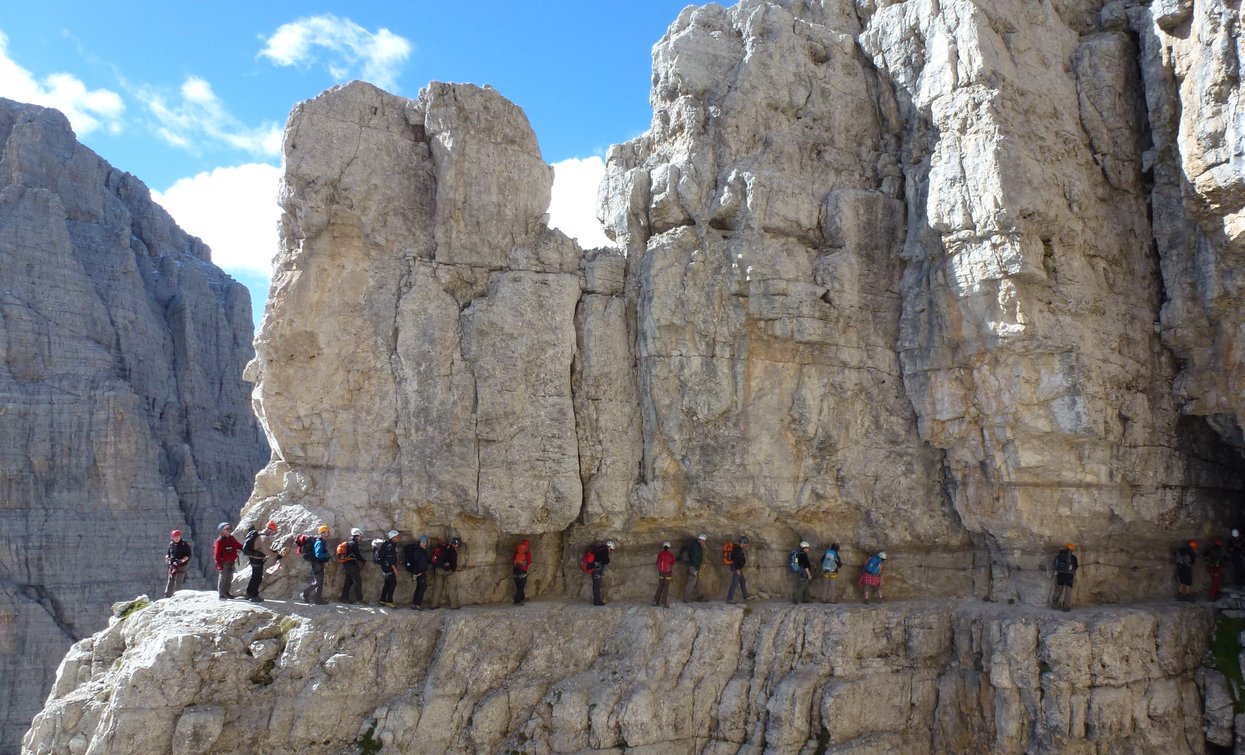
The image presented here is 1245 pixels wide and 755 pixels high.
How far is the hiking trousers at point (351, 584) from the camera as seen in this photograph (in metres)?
20.4

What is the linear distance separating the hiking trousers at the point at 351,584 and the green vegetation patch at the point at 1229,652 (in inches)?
825

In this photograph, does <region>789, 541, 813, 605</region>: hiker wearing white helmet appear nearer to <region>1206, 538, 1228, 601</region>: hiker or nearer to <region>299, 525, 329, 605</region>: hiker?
<region>1206, 538, 1228, 601</region>: hiker

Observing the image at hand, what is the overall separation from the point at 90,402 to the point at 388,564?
44.5 meters

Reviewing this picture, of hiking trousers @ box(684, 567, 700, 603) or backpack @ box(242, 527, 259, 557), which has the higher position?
backpack @ box(242, 527, 259, 557)

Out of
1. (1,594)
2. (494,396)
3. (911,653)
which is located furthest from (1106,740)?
(1,594)

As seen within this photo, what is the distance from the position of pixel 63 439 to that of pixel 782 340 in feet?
164

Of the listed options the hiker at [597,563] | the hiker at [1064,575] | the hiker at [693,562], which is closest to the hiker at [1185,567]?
the hiker at [1064,575]

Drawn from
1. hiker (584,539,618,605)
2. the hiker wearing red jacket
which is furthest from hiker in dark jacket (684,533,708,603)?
the hiker wearing red jacket

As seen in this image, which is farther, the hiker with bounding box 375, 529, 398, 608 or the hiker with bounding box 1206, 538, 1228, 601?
the hiker with bounding box 1206, 538, 1228, 601

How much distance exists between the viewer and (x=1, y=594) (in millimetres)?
47875

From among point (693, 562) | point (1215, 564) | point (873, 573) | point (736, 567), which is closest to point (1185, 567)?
point (1215, 564)

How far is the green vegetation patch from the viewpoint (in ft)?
63.6

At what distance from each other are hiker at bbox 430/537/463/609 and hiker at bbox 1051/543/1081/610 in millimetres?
14926

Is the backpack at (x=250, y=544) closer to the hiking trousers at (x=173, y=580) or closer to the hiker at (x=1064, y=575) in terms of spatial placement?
the hiking trousers at (x=173, y=580)
